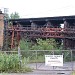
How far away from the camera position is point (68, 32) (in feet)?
138

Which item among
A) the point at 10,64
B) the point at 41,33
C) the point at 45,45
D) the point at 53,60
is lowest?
the point at 10,64

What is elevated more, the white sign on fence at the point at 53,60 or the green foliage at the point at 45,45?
the green foliage at the point at 45,45

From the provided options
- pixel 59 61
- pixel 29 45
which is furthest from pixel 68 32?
pixel 59 61

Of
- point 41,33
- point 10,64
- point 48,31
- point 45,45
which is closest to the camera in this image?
point 10,64

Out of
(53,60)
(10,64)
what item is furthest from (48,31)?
(10,64)

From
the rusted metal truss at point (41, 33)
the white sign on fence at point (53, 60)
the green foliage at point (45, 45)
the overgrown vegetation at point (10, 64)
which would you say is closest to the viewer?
the overgrown vegetation at point (10, 64)

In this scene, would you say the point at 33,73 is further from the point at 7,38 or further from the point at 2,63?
the point at 7,38

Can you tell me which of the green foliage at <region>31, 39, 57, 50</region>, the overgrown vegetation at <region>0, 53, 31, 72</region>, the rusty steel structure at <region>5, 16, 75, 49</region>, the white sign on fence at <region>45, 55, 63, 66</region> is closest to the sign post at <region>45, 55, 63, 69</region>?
the white sign on fence at <region>45, 55, 63, 66</region>

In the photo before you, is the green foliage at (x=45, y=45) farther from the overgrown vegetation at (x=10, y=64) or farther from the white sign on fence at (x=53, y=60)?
the overgrown vegetation at (x=10, y=64)

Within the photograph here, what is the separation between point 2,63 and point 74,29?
2216 cm

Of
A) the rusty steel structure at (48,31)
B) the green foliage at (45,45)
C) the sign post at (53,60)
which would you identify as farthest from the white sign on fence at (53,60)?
the rusty steel structure at (48,31)

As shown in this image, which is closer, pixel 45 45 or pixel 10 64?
pixel 10 64

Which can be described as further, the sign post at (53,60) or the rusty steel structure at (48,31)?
the rusty steel structure at (48,31)

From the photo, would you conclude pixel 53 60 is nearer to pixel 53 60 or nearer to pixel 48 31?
pixel 53 60
